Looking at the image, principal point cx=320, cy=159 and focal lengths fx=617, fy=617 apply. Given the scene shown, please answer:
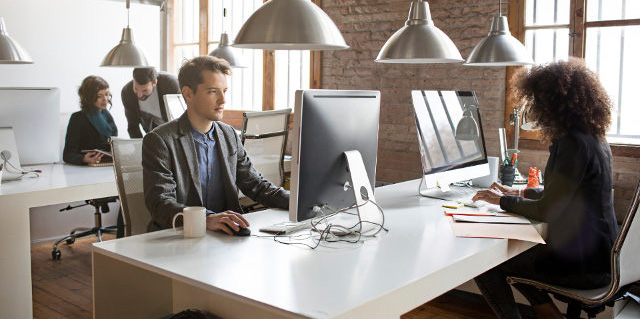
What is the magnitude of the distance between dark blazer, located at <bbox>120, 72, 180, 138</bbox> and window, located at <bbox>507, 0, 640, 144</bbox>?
2882 mm

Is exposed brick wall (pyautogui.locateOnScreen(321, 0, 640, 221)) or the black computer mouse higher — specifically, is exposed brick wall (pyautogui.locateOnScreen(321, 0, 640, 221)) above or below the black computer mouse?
above

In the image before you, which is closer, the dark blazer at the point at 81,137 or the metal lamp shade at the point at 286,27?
the metal lamp shade at the point at 286,27

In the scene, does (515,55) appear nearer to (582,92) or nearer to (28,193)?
(582,92)

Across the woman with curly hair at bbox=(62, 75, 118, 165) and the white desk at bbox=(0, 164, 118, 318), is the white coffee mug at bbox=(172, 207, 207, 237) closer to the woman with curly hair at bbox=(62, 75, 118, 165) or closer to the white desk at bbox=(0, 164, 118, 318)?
the white desk at bbox=(0, 164, 118, 318)

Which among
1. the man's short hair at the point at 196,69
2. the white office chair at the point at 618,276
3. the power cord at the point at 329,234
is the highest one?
the man's short hair at the point at 196,69

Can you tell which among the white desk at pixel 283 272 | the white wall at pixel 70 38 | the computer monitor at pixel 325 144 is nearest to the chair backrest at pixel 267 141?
the white desk at pixel 283 272

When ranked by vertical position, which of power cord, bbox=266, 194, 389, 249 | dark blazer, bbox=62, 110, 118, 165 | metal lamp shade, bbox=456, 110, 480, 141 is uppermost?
metal lamp shade, bbox=456, 110, 480, 141

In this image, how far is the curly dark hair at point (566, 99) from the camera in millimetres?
2404

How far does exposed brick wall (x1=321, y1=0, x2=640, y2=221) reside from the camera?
164 inches

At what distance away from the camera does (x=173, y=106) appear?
14.4 feet

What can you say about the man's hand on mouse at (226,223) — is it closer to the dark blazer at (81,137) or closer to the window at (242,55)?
the dark blazer at (81,137)

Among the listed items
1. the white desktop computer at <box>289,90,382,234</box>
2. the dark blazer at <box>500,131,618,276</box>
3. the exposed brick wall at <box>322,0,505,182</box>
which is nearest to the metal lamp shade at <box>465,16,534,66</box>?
the dark blazer at <box>500,131,618,276</box>

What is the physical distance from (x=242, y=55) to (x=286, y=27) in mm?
4149

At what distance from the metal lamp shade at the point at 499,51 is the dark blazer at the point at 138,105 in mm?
2704
